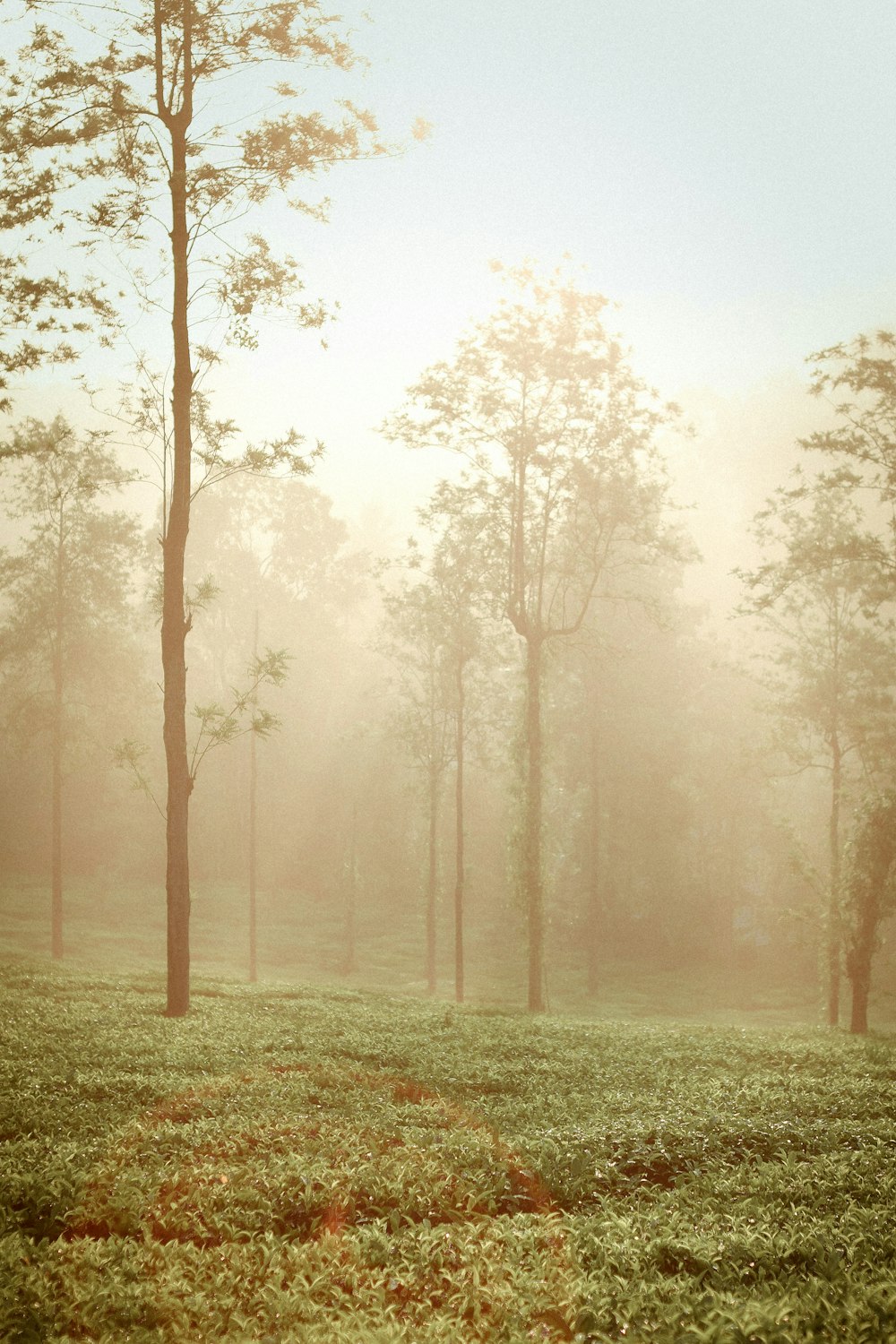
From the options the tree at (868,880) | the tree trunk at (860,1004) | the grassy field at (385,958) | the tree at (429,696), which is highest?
the tree at (429,696)

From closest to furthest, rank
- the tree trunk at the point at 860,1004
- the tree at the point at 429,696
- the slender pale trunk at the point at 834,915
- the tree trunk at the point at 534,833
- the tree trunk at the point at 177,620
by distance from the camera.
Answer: the tree trunk at the point at 177,620 < the tree trunk at the point at 860,1004 < the slender pale trunk at the point at 834,915 < the tree trunk at the point at 534,833 < the tree at the point at 429,696

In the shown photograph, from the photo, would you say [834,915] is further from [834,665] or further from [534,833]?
[834,665]

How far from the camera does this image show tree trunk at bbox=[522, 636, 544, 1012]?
2516cm

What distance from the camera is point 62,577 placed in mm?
35156

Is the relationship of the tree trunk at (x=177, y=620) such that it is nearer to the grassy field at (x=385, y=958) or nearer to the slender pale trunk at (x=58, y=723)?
the grassy field at (x=385, y=958)

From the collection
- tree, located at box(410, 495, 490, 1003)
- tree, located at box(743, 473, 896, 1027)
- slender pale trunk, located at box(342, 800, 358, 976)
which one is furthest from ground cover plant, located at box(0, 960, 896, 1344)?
slender pale trunk, located at box(342, 800, 358, 976)

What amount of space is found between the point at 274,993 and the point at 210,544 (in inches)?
1840

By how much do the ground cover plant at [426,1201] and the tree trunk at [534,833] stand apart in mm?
13883

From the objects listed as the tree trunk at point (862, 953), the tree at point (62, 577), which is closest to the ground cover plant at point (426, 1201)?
the tree trunk at point (862, 953)

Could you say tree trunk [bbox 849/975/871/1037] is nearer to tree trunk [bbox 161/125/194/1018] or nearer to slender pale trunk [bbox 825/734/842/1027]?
slender pale trunk [bbox 825/734/842/1027]

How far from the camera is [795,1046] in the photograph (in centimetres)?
1492

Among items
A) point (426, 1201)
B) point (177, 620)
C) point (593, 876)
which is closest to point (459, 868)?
point (593, 876)

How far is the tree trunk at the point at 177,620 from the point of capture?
15344 mm

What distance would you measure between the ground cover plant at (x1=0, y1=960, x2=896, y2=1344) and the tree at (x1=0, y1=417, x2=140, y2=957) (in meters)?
26.6
